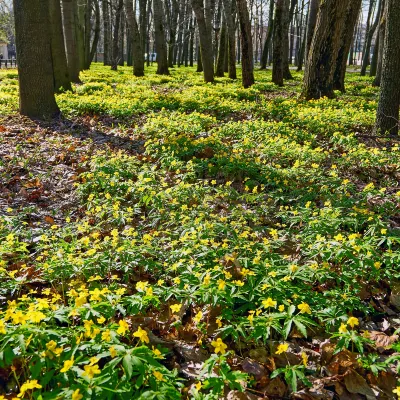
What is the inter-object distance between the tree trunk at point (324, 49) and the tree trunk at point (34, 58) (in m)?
6.59

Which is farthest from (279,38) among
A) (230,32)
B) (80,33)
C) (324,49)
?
(80,33)

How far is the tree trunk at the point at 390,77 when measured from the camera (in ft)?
22.2

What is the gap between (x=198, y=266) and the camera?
319cm

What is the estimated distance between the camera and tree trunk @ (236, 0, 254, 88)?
43.5 ft

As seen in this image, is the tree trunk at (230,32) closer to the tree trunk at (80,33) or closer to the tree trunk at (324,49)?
the tree trunk at (324,49)

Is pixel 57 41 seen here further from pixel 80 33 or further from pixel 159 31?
pixel 80 33

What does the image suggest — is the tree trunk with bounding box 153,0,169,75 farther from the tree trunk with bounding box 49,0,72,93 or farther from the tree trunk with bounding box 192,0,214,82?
the tree trunk with bounding box 49,0,72,93

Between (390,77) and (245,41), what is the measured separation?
24.9 ft

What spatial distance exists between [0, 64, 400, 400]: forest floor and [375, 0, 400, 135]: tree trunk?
456mm

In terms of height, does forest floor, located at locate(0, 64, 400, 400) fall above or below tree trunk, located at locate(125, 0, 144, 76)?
below

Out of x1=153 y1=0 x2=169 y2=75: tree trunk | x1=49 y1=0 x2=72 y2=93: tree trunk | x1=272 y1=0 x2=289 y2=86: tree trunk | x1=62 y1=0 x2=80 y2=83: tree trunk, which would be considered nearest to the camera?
x1=49 y1=0 x2=72 y2=93: tree trunk

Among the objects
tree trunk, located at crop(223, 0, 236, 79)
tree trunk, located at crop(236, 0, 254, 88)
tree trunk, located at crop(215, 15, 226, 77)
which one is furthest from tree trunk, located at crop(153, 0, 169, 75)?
tree trunk, located at crop(236, 0, 254, 88)

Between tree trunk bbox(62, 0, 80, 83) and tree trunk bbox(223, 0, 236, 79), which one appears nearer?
tree trunk bbox(62, 0, 80, 83)

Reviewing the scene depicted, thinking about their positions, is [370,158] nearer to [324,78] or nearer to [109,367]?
[109,367]
